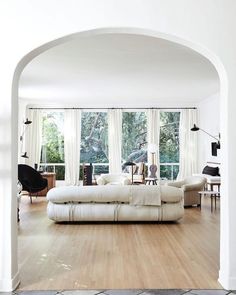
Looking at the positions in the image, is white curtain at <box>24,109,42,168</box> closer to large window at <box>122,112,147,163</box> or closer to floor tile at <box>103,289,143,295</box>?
large window at <box>122,112,147,163</box>

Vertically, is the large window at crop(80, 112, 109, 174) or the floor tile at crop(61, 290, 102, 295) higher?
the large window at crop(80, 112, 109, 174)

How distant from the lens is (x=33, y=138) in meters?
11.1

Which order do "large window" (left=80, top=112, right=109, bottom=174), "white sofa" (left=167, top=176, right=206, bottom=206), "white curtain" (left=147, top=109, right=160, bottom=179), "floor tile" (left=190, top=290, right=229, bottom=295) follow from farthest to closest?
"large window" (left=80, top=112, right=109, bottom=174) < "white curtain" (left=147, top=109, right=160, bottom=179) < "white sofa" (left=167, top=176, right=206, bottom=206) < "floor tile" (left=190, top=290, right=229, bottom=295)

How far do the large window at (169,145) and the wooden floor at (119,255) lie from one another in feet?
16.1

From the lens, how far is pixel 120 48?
5.40 meters

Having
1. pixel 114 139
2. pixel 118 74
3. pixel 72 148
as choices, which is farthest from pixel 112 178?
pixel 118 74

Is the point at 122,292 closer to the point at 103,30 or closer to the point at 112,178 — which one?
the point at 103,30

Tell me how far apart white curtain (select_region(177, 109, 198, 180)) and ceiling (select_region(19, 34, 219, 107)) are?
55 centimetres

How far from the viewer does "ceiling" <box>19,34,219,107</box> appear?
5332 millimetres

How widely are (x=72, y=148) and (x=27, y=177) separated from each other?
117 inches

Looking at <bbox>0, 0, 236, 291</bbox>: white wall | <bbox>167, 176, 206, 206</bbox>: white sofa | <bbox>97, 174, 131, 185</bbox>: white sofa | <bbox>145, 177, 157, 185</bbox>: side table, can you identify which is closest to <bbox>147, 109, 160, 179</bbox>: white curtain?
<bbox>145, 177, 157, 185</bbox>: side table
